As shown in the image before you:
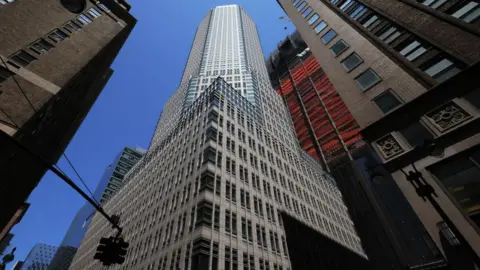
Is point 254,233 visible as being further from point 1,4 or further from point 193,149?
point 1,4

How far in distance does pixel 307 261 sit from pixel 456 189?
28.4 m

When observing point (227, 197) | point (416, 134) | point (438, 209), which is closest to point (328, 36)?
point (416, 134)

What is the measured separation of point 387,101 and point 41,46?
27663 mm

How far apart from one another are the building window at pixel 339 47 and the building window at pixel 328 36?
149 cm

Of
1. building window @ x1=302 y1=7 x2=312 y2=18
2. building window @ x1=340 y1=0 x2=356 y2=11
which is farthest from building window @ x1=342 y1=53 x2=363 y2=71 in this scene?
building window @ x1=302 y1=7 x2=312 y2=18

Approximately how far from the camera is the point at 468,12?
54.3ft

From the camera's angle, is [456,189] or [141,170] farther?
[141,170]

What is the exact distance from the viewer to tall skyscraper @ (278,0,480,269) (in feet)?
38.5

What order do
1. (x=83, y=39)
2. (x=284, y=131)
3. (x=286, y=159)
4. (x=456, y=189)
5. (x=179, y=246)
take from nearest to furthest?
(x=456, y=189), (x=83, y=39), (x=179, y=246), (x=286, y=159), (x=284, y=131)

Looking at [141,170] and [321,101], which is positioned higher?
[321,101]

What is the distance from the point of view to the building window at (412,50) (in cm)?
1761

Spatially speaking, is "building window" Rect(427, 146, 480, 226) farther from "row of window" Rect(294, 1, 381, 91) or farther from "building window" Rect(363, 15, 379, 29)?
"building window" Rect(363, 15, 379, 29)

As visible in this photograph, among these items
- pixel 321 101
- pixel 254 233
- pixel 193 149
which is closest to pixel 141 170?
pixel 193 149

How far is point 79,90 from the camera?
25.3 metres
